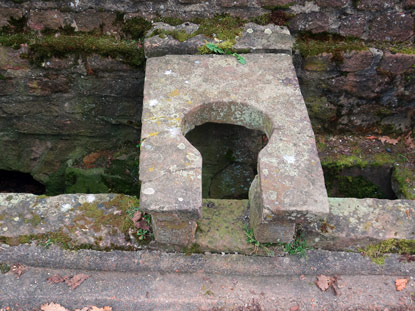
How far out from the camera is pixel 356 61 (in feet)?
9.39

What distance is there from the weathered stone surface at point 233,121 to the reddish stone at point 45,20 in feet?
2.64

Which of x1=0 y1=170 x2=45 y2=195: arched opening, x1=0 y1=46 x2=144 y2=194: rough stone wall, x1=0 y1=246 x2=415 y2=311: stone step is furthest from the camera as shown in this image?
x1=0 y1=170 x2=45 y2=195: arched opening

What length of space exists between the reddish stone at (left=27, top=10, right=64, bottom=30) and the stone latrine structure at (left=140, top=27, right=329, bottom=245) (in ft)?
2.61

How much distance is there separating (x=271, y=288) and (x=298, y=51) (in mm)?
1719

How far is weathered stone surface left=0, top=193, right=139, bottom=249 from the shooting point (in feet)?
7.16

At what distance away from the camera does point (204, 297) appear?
205 centimetres

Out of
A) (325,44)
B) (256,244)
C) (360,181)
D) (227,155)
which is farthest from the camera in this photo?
(227,155)

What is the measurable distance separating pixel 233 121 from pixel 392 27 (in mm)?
1457

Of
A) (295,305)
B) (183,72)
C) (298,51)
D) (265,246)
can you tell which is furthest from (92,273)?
(298,51)

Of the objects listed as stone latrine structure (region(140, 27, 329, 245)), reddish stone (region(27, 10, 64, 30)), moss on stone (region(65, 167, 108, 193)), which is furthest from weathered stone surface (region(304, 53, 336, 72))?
moss on stone (region(65, 167, 108, 193))

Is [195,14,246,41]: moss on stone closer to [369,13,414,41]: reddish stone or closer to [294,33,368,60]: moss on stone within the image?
[294,33,368,60]: moss on stone

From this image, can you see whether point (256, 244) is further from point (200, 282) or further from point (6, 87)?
point (6, 87)

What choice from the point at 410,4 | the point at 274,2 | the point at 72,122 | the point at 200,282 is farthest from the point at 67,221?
the point at 410,4

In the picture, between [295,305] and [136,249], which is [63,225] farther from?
[295,305]
